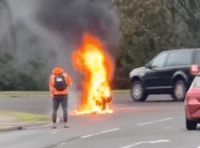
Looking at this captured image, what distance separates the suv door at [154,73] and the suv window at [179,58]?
38cm

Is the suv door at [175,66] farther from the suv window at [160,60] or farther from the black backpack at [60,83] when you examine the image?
the black backpack at [60,83]

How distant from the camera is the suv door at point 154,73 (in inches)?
1210

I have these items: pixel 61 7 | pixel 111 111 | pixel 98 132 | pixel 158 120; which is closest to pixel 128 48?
pixel 111 111

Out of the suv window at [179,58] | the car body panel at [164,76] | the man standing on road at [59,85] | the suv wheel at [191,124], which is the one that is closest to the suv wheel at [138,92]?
the car body panel at [164,76]

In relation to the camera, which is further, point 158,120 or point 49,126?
point 158,120

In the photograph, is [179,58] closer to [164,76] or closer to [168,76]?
[168,76]

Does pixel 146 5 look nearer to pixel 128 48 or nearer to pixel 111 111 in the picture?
pixel 128 48

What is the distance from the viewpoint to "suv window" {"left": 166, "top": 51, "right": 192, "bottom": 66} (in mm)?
29781

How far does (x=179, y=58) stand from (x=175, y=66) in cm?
36

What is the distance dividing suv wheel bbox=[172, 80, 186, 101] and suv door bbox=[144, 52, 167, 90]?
1042 millimetres

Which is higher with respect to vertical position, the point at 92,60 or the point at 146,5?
the point at 146,5

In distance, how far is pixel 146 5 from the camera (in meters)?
39.9

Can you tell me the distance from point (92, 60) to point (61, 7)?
1122 centimetres

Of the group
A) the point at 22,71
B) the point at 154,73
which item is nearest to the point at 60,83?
the point at 22,71
